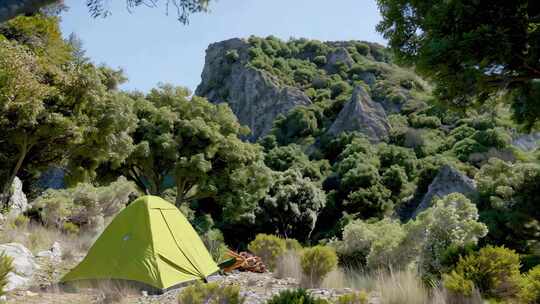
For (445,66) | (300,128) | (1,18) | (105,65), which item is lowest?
(1,18)

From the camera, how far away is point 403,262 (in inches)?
323

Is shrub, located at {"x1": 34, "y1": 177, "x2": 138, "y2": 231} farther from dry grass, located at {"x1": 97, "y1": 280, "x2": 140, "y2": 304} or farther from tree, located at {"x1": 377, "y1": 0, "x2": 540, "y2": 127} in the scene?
tree, located at {"x1": 377, "y1": 0, "x2": 540, "y2": 127}

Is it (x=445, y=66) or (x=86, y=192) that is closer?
(x=445, y=66)

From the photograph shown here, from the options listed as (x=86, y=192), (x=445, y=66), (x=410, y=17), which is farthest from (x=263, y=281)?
(x=86, y=192)

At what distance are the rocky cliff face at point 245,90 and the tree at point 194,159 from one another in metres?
35.4

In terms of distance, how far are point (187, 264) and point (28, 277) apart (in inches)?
104

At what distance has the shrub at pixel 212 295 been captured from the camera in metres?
4.55

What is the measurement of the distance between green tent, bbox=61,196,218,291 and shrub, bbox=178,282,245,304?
2.45m

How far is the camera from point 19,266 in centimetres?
696

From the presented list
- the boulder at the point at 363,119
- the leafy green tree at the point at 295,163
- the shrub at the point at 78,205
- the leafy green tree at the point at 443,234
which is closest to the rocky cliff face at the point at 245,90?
the boulder at the point at 363,119

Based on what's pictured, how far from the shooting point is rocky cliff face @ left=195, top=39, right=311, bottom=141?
191 ft

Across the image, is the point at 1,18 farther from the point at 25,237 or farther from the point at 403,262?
the point at 25,237

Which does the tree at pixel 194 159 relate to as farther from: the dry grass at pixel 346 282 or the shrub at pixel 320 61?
the shrub at pixel 320 61

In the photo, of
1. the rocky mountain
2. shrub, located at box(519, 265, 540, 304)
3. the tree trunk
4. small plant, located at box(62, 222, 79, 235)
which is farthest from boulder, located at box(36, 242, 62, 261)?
the rocky mountain
